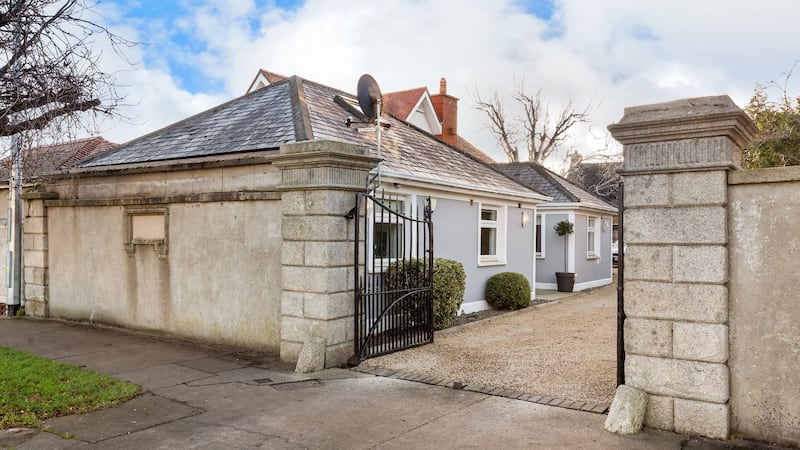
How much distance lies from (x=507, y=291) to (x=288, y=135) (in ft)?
21.9

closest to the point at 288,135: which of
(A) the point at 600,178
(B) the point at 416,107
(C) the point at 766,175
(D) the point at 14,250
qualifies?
(C) the point at 766,175

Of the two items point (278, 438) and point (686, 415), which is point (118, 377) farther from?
point (686, 415)

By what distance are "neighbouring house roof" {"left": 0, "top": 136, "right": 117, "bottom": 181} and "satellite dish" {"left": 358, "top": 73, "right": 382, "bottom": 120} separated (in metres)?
4.23

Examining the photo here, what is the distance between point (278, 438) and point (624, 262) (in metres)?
3.46

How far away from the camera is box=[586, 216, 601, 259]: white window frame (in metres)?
19.8

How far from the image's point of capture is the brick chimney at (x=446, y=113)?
25828 millimetres

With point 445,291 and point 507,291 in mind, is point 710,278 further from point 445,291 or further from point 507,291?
point 507,291

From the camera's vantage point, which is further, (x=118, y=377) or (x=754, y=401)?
(x=118, y=377)

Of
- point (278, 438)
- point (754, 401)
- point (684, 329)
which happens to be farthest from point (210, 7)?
point (754, 401)

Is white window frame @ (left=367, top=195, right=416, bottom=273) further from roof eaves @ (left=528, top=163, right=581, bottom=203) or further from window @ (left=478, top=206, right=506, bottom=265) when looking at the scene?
roof eaves @ (left=528, top=163, right=581, bottom=203)

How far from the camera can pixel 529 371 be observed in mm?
7441

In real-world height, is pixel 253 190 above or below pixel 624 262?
above

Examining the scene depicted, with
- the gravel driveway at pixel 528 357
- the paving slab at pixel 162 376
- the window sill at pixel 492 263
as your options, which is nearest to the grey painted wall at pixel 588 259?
the window sill at pixel 492 263

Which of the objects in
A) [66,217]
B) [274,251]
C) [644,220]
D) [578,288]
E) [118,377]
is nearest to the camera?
[644,220]
